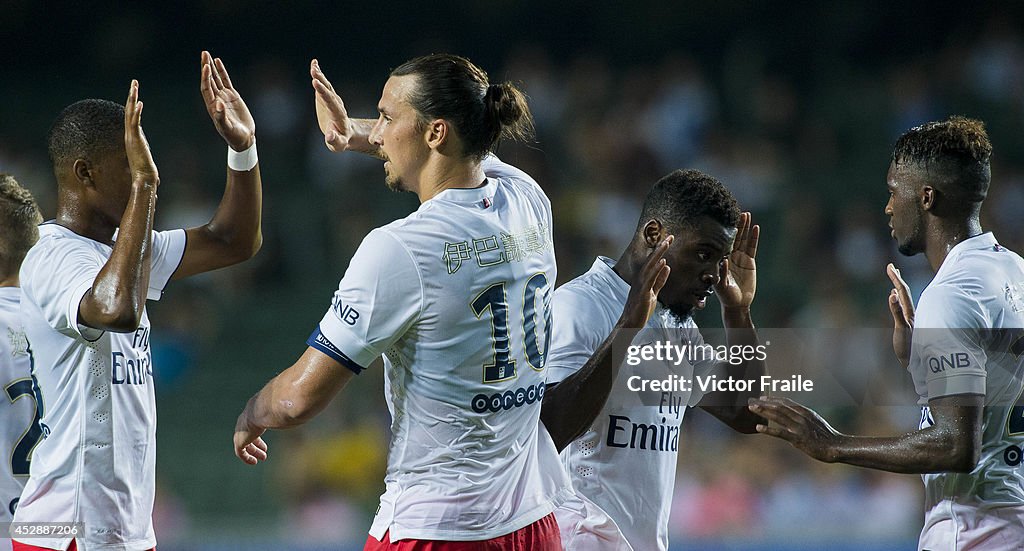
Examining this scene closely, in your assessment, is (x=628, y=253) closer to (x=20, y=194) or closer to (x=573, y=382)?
(x=573, y=382)

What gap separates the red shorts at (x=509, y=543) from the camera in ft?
10.4

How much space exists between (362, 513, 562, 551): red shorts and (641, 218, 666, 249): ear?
1182 millimetres

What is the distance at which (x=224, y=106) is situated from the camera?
391 centimetres

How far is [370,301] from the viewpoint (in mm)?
3029

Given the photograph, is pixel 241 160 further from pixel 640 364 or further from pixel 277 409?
pixel 640 364

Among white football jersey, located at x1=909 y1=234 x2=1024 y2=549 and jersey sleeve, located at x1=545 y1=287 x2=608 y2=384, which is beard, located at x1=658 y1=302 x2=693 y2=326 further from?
white football jersey, located at x1=909 y1=234 x2=1024 y2=549

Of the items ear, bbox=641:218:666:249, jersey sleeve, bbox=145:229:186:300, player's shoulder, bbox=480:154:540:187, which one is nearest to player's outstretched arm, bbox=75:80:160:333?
jersey sleeve, bbox=145:229:186:300

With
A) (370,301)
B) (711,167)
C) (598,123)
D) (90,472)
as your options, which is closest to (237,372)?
(598,123)

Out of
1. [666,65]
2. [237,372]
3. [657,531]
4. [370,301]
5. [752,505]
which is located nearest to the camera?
[370,301]

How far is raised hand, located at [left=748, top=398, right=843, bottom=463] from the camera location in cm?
361

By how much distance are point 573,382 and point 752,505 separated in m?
5.05

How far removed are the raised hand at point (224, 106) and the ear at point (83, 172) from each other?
0.50m

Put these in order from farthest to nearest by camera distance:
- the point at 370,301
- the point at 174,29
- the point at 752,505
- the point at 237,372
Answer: the point at 174,29
the point at 237,372
the point at 752,505
the point at 370,301

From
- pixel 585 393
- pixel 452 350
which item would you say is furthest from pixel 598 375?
pixel 452 350
